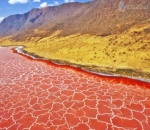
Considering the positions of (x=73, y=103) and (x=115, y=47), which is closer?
(x=73, y=103)

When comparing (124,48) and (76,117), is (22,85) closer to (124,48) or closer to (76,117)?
(76,117)

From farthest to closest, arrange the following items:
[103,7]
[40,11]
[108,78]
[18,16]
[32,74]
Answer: [18,16]
[40,11]
[103,7]
[32,74]
[108,78]

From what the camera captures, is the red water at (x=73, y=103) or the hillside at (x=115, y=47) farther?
the hillside at (x=115, y=47)

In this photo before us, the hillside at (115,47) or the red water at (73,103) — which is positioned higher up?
the hillside at (115,47)

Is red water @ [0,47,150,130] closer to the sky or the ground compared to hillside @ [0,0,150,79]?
closer to the ground

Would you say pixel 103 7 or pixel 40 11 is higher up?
pixel 40 11

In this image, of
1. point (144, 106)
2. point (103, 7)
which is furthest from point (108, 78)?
point (103, 7)

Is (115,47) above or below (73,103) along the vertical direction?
above

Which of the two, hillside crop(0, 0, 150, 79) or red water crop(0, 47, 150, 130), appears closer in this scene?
red water crop(0, 47, 150, 130)
